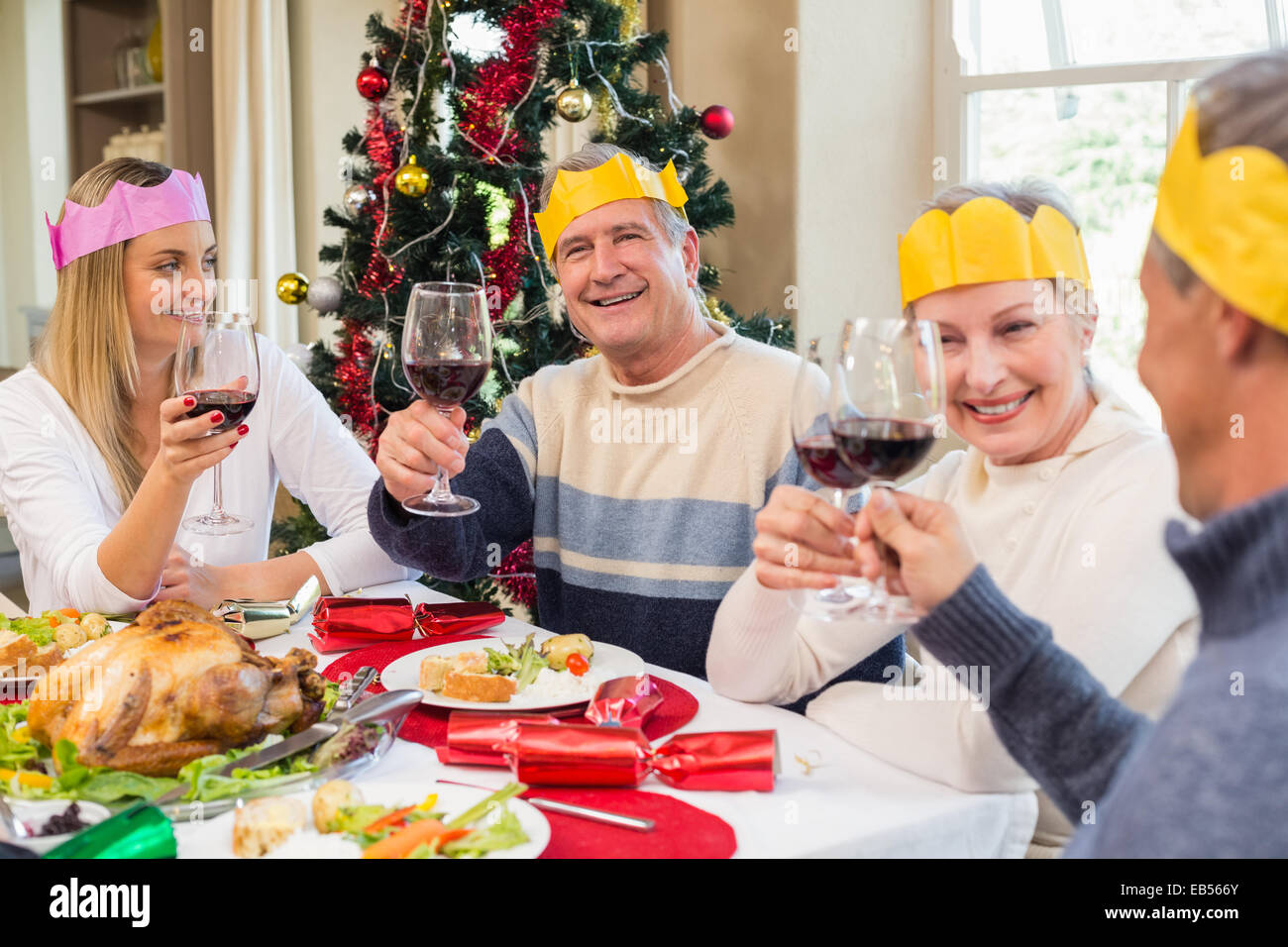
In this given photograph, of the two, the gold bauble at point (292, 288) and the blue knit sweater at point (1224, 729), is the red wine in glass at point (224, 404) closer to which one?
the blue knit sweater at point (1224, 729)

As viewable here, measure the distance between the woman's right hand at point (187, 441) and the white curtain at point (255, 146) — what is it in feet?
9.30

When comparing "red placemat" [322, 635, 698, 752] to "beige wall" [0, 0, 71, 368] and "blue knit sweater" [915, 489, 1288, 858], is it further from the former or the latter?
"beige wall" [0, 0, 71, 368]

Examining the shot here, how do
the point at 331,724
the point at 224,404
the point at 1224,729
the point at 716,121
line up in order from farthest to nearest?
the point at 716,121
the point at 224,404
the point at 331,724
the point at 1224,729

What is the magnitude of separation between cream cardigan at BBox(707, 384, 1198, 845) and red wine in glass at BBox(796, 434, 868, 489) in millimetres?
143

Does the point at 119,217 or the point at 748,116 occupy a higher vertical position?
the point at 748,116

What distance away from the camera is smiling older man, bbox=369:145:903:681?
74.3 inches

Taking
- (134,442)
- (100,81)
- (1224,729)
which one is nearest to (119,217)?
(134,442)

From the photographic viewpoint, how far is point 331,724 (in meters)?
1.16

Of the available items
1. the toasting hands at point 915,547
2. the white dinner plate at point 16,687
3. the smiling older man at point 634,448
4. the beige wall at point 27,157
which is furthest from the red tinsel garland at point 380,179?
the beige wall at point 27,157

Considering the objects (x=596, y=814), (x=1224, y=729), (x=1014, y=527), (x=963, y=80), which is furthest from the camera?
(x=963, y=80)

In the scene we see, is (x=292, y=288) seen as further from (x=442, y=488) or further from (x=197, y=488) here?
(x=442, y=488)

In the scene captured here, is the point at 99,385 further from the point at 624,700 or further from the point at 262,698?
the point at 624,700

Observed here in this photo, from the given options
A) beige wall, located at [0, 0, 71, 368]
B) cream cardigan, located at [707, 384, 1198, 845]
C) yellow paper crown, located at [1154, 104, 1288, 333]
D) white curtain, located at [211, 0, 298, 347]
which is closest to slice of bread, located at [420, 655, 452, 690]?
cream cardigan, located at [707, 384, 1198, 845]

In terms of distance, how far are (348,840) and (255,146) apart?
12.6 feet
